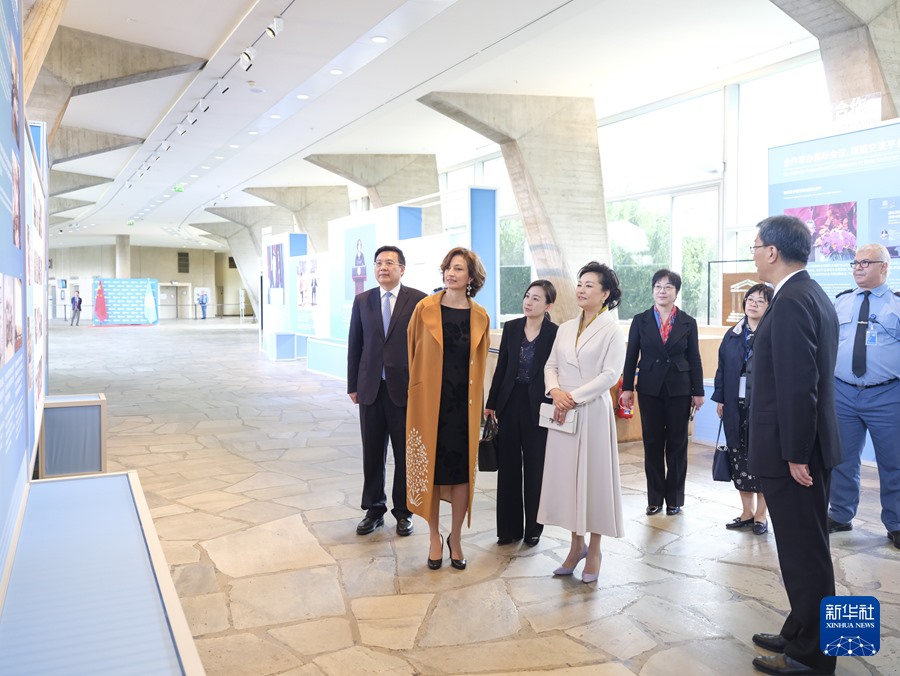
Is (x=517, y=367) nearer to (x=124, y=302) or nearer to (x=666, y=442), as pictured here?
(x=666, y=442)

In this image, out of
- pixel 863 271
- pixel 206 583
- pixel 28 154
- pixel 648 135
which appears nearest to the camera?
pixel 28 154

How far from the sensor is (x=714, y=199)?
419 inches

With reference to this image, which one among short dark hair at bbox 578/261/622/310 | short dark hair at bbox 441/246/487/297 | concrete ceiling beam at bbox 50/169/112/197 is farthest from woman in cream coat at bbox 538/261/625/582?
concrete ceiling beam at bbox 50/169/112/197

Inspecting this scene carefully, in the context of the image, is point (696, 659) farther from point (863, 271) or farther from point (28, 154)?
point (28, 154)

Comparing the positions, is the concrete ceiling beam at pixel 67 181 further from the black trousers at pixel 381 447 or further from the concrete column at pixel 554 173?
the black trousers at pixel 381 447

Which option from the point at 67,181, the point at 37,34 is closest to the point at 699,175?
the point at 37,34

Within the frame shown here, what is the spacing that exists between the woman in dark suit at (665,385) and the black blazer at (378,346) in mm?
1400

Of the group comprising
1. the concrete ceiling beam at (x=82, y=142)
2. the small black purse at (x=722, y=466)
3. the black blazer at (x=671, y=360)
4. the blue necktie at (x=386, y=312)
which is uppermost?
the concrete ceiling beam at (x=82, y=142)

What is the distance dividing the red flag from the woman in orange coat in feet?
92.6

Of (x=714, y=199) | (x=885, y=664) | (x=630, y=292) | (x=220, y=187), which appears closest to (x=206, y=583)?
(x=885, y=664)

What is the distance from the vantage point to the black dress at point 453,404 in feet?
11.6

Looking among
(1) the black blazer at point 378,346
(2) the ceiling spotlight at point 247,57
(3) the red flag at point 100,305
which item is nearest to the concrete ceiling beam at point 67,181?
(2) the ceiling spotlight at point 247,57

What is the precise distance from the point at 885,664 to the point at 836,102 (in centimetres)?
522

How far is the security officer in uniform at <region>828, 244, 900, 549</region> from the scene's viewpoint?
156 inches
